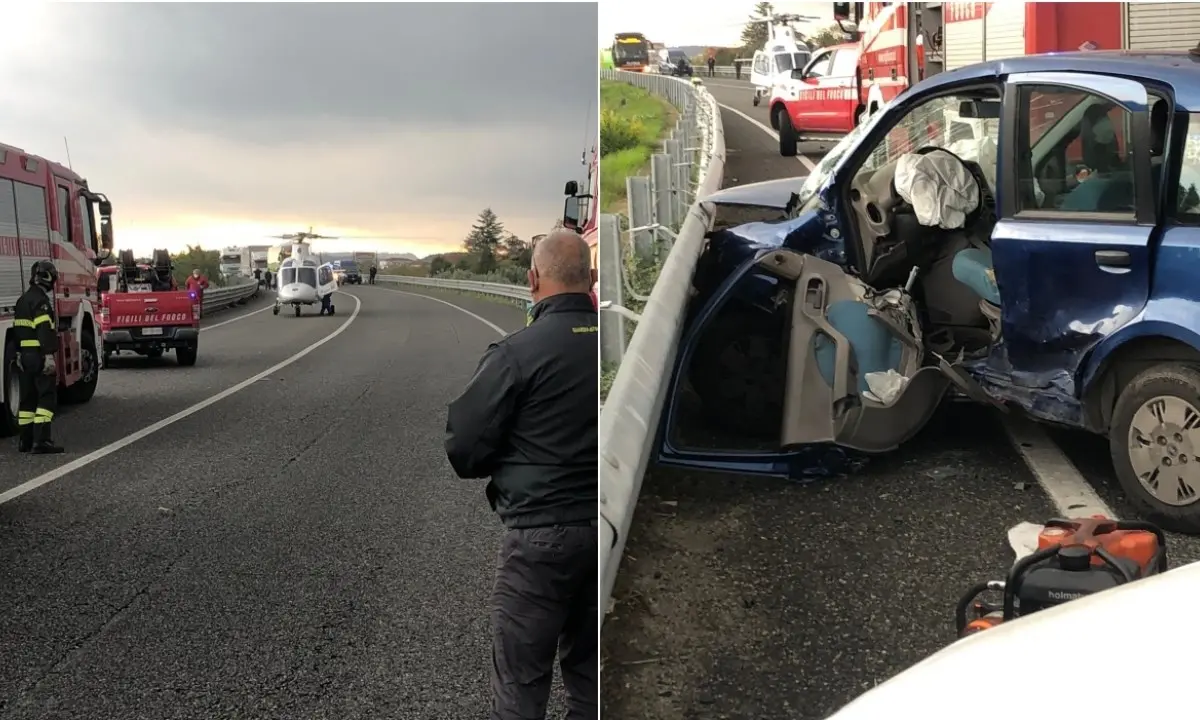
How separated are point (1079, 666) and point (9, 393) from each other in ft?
6.44

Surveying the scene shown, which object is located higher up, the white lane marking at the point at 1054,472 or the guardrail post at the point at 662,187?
the guardrail post at the point at 662,187

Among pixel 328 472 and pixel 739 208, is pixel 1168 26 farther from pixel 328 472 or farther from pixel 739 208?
pixel 328 472

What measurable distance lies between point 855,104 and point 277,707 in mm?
1618

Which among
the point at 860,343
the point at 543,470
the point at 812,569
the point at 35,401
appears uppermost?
the point at 860,343

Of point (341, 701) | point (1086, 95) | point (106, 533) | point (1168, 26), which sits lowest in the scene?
point (341, 701)

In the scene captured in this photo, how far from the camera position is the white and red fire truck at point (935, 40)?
1.72 m

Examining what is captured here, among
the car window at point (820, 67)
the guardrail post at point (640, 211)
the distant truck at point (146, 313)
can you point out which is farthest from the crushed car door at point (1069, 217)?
the distant truck at point (146, 313)

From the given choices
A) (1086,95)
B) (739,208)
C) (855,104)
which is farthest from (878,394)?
(855,104)

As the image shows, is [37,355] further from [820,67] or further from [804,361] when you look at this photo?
[820,67]

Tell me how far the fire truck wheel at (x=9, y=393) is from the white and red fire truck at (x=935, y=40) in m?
1.55

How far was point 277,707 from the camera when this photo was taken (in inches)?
72.2

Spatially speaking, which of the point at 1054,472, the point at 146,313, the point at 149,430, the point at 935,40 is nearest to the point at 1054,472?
the point at 1054,472

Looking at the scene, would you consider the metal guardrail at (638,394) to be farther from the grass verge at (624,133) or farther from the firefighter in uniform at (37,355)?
the firefighter in uniform at (37,355)

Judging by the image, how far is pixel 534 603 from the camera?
1.89 m
